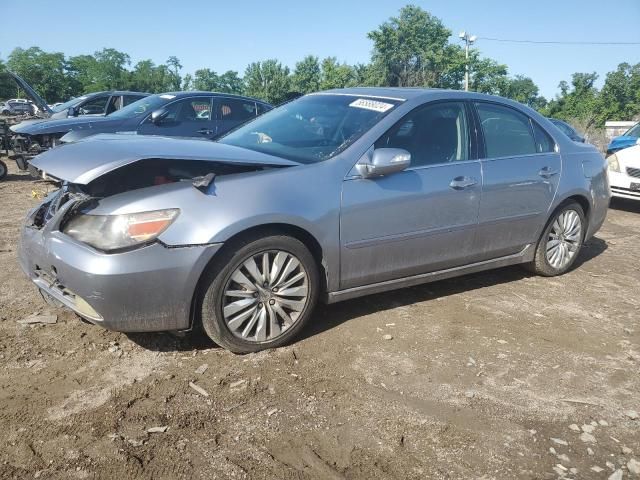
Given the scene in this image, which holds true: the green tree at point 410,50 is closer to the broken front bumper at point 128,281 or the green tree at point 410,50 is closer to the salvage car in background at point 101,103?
the salvage car in background at point 101,103

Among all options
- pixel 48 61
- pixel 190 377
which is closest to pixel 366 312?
pixel 190 377

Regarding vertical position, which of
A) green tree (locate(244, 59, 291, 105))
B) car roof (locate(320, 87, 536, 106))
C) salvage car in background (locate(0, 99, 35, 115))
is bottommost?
car roof (locate(320, 87, 536, 106))

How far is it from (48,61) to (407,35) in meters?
52.1

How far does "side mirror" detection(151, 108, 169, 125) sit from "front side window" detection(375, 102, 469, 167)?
17.9 ft

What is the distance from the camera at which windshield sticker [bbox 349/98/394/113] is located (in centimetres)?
389

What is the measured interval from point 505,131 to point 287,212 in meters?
2.26

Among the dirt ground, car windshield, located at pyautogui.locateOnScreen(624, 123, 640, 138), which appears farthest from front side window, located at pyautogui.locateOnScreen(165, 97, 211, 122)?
car windshield, located at pyautogui.locateOnScreen(624, 123, 640, 138)

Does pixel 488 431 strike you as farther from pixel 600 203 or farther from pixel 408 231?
pixel 600 203

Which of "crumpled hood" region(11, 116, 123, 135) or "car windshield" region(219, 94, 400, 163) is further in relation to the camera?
"crumpled hood" region(11, 116, 123, 135)

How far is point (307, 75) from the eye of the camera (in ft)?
288

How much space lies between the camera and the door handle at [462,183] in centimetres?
396

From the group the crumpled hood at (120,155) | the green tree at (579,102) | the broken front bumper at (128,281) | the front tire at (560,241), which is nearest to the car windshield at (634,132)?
the front tire at (560,241)

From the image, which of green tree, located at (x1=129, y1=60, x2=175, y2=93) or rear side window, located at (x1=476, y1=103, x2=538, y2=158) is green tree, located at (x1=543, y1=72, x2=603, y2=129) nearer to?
rear side window, located at (x1=476, y1=103, x2=538, y2=158)

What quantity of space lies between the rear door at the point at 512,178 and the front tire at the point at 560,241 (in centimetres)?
21
